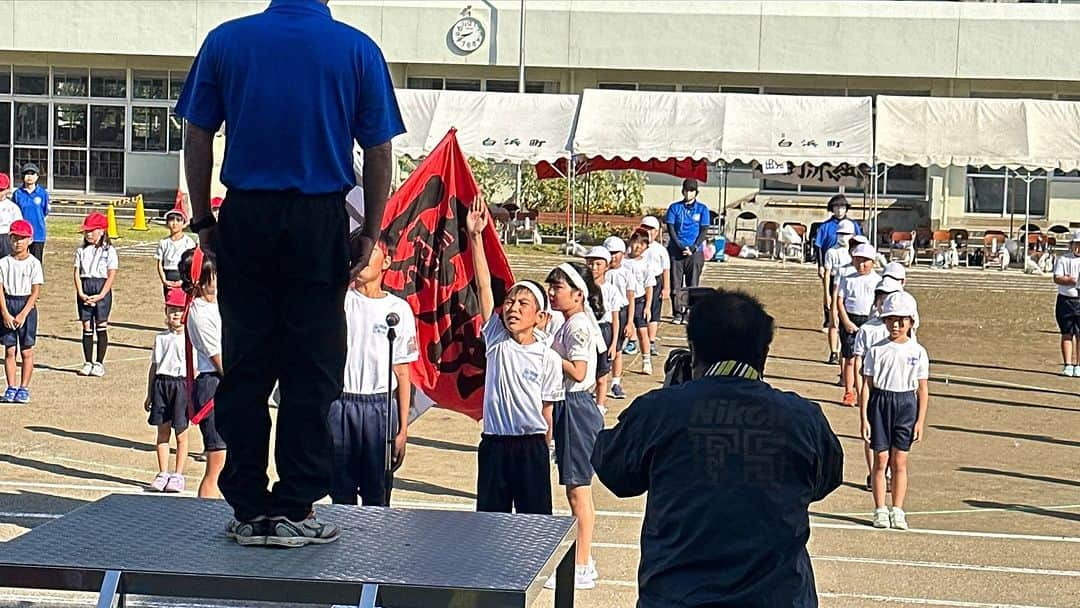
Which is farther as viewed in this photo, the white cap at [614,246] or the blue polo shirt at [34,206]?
the blue polo shirt at [34,206]

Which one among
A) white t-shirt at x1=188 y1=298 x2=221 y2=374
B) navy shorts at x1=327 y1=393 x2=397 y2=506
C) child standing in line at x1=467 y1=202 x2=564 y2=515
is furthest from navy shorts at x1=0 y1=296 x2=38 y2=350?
child standing in line at x1=467 y1=202 x2=564 y2=515

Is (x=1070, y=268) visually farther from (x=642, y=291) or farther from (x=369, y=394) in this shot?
(x=369, y=394)

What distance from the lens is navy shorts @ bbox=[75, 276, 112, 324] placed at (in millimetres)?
16750

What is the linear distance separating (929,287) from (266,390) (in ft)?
98.0

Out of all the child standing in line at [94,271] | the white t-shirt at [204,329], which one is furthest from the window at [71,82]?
the white t-shirt at [204,329]

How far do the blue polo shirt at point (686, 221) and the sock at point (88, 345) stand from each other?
27.9 feet

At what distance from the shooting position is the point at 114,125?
47656mm

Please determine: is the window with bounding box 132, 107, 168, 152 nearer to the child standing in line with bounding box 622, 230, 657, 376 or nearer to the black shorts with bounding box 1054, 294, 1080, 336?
the child standing in line with bounding box 622, 230, 657, 376

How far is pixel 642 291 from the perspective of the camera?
18.4m

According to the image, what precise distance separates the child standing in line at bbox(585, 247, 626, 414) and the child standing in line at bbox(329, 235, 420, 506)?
5381 millimetres

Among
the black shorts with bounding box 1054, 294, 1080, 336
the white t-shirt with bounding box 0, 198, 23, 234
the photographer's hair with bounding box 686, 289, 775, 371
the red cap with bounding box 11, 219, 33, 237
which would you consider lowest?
the black shorts with bounding box 1054, 294, 1080, 336

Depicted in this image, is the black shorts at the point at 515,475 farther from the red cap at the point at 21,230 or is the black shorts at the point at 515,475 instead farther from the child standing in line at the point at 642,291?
the child standing in line at the point at 642,291

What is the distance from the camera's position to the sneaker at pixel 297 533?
16.1 ft

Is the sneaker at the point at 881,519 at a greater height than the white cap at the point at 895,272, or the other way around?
the white cap at the point at 895,272
